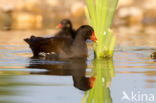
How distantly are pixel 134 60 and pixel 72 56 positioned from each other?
1.44m

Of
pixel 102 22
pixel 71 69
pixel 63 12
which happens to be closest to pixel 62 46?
pixel 102 22

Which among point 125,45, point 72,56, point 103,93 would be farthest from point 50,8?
point 103,93

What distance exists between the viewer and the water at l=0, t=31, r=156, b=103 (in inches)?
316

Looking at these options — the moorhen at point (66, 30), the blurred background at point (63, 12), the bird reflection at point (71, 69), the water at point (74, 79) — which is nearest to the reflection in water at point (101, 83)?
the water at point (74, 79)

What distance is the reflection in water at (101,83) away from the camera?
25.8 feet

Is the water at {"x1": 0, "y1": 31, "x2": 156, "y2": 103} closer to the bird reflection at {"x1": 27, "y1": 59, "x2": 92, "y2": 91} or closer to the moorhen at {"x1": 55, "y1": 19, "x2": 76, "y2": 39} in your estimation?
the bird reflection at {"x1": 27, "y1": 59, "x2": 92, "y2": 91}

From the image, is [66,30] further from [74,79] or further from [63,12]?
[63,12]

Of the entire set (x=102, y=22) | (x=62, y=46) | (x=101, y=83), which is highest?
(x=102, y=22)

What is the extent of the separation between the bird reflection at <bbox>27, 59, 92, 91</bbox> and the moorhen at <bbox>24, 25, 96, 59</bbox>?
0.46 meters

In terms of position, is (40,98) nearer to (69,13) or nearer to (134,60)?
(134,60)

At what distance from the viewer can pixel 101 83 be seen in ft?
30.5

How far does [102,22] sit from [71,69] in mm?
1644

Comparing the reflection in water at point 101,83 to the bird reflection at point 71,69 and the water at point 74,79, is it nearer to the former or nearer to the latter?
the water at point 74,79

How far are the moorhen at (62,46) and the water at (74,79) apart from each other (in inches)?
12.4
